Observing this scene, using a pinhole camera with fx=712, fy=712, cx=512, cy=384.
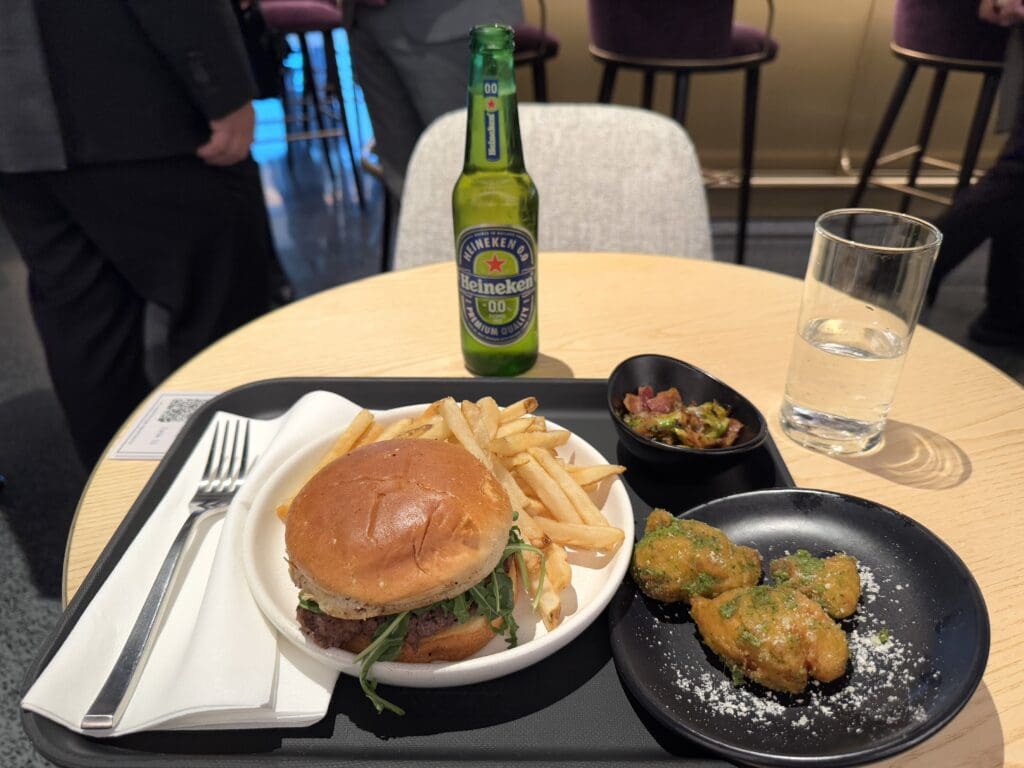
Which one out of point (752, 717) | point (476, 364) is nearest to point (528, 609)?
point (752, 717)

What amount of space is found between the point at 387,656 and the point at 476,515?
164 mm

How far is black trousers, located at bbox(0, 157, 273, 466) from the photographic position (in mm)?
1967

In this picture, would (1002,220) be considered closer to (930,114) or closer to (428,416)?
(930,114)

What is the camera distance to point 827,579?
76cm

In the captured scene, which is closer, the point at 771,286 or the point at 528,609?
the point at 528,609

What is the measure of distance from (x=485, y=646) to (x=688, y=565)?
24 centimetres

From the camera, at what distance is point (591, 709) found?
0.71 meters

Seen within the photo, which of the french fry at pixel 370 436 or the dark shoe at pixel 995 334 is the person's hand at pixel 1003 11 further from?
the french fry at pixel 370 436

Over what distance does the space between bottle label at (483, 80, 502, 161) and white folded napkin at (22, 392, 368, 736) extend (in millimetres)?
633

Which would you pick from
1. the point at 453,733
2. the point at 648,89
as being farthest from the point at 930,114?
the point at 453,733

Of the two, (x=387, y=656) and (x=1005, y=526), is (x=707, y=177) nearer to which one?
(x=1005, y=526)

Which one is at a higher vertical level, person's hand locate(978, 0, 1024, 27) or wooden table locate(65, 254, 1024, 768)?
person's hand locate(978, 0, 1024, 27)

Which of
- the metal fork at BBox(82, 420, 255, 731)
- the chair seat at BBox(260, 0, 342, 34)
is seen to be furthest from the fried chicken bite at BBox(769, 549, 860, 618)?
the chair seat at BBox(260, 0, 342, 34)

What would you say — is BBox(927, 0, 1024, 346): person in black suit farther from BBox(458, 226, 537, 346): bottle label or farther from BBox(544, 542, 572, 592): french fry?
BBox(544, 542, 572, 592): french fry
